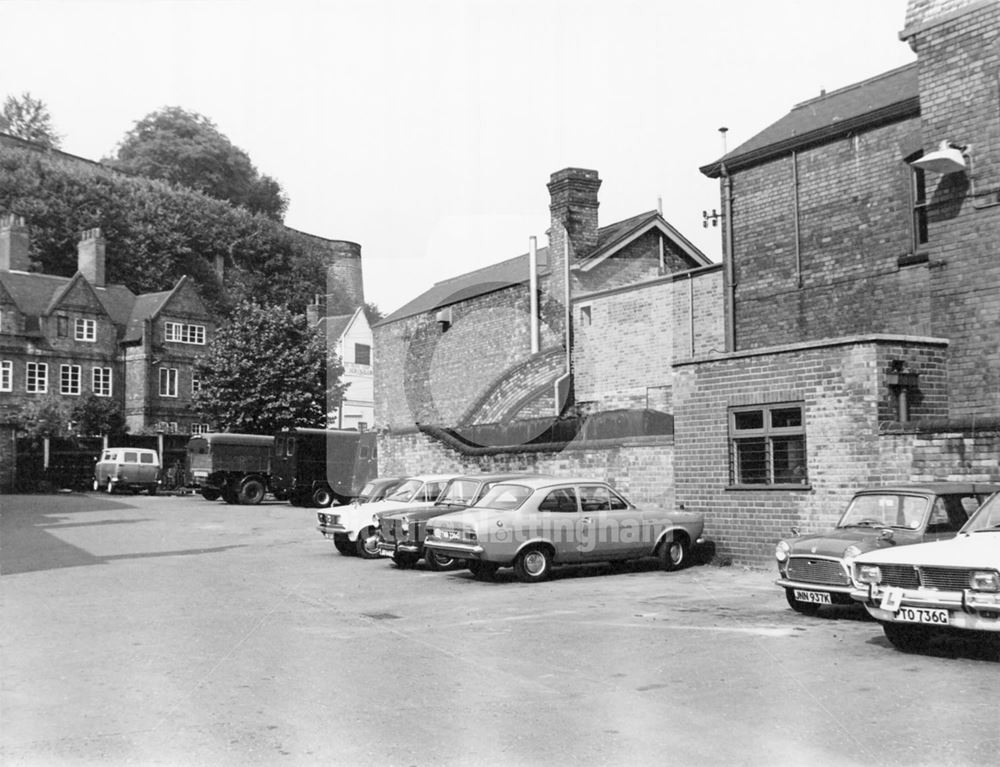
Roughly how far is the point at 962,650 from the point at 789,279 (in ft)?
36.2

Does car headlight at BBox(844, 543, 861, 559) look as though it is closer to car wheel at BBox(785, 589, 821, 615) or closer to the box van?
car wheel at BBox(785, 589, 821, 615)

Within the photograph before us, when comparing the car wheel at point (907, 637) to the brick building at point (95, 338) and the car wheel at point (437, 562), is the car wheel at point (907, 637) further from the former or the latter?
the brick building at point (95, 338)

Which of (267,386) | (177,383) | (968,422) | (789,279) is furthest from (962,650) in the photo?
(177,383)

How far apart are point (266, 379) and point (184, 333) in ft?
69.1

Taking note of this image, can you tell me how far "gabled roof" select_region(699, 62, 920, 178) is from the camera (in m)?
17.1

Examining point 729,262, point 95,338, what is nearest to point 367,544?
point 729,262

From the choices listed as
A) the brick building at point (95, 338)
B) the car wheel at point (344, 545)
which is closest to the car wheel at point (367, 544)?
the car wheel at point (344, 545)

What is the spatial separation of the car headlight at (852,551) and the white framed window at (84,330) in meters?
53.1

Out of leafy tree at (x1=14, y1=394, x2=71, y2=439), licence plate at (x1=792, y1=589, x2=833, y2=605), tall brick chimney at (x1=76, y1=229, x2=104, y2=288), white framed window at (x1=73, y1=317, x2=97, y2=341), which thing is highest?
tall brick chimney at (x1=76, y1=229, x2=104, y2=288)

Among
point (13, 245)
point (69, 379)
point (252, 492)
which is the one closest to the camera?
point (252, 492)

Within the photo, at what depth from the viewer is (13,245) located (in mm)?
58000

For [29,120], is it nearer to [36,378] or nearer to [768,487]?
[36,378]

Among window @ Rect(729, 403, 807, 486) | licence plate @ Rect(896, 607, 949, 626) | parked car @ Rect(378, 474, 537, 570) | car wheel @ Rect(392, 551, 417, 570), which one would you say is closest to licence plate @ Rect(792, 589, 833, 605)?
licence plate @ Rect(896, 607, 949, 626)

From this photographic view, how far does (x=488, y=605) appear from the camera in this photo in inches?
455
